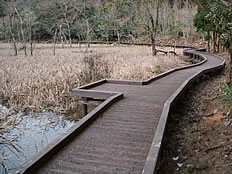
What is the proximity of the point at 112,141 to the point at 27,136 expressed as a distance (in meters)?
2.78

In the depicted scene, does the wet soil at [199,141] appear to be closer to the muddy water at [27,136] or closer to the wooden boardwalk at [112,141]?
the wooden boardwalk at [112,141]

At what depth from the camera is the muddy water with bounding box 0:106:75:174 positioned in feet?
15.3

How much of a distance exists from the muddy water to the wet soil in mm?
2592

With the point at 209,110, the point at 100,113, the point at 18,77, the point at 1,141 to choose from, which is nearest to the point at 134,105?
the point at 100,113

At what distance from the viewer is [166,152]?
4.59 m

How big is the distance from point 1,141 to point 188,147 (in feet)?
12.9

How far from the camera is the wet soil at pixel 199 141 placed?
391cm

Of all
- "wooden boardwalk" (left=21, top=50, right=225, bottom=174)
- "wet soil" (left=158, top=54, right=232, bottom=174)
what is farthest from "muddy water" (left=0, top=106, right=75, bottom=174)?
"wet soil" (left=158, top=54, right=232, bottom=174)

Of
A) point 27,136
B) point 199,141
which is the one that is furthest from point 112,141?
point 27,136

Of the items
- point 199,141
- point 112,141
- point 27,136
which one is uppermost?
point 112,141

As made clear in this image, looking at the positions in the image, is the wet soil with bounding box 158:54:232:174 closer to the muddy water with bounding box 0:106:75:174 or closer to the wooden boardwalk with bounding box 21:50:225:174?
the wooden boardwalk with bounding box 21:50:225:174

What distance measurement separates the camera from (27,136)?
5656 millimetres

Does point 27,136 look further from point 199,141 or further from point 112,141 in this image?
point 199,141

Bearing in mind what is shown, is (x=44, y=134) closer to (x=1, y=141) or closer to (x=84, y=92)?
(x=1, y=141)
